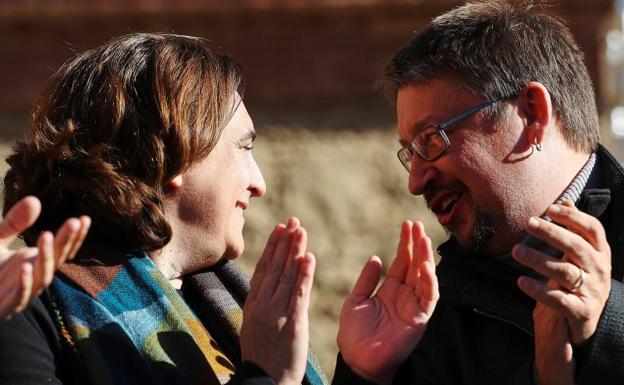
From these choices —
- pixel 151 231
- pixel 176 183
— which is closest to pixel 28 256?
pixel 151 231

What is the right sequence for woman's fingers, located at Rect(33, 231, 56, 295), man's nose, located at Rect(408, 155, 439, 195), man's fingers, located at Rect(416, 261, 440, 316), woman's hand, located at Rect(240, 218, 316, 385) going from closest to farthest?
woman's fingers, located at Rect(33, 231, 56, 295) → woman's hand, located at Rect(240, 218, 316, 385) → man's fingers, located at Rect(416, 261, 440, 316) → man's nose, located at Rect(408, 155, 439, 195)

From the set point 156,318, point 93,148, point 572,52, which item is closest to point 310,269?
point 156,318

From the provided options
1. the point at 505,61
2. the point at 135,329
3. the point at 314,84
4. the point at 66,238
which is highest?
the point at 505,61

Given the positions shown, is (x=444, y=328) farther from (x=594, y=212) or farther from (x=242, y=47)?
(x=242, y=47)

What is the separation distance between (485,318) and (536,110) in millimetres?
608

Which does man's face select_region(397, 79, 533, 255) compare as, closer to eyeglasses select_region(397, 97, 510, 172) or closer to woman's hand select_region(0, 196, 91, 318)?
eyeglasses select_region(397, 97, 510, 172)

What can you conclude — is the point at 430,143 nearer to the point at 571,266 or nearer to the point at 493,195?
the point at 493,195

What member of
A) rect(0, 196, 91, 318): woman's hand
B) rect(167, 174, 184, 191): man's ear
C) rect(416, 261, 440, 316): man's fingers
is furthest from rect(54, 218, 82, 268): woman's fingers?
rect(416, 261, 440, 316): man's fingers

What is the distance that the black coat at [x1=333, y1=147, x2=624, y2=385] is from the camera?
2.96m

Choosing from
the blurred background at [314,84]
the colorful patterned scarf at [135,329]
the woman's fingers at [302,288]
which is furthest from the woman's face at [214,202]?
the blurred background at [314,84]

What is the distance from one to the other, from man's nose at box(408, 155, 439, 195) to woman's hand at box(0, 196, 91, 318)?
1.24 metres

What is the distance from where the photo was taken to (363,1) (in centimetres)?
584

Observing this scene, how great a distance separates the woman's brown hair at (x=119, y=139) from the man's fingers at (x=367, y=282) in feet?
1.70

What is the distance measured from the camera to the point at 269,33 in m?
5.88
